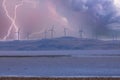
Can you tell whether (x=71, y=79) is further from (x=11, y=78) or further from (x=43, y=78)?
(x=11, y=78)

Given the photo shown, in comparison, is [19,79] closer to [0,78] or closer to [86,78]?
[0,78]

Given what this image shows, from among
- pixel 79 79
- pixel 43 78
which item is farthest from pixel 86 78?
pixel 43 78

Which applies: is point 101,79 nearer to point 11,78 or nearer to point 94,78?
point 94,78

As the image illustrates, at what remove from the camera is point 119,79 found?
735 centimetres

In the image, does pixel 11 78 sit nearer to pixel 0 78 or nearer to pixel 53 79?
pixel 0 78

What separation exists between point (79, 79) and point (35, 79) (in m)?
0.76

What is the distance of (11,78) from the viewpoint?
759 cm

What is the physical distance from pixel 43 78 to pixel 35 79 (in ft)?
0.47

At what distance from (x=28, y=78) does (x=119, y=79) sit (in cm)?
156

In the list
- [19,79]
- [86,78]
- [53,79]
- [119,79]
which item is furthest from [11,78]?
[119,79]

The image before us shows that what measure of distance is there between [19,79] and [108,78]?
1.53 metres

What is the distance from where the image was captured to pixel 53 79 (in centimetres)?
747

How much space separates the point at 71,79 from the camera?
7473 mm

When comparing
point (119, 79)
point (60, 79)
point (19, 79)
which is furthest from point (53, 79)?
point (119, 79)
